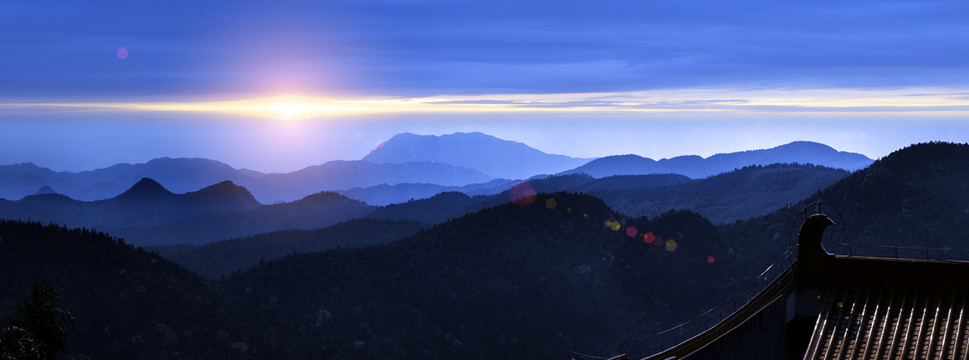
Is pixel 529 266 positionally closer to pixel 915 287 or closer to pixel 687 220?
pixel 687 220

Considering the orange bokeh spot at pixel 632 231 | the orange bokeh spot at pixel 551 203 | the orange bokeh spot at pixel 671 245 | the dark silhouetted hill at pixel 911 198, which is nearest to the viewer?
the dark silhouetted hill at pixel 911 198

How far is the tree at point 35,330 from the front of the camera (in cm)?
3266

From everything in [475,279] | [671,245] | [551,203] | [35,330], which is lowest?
[475,279]

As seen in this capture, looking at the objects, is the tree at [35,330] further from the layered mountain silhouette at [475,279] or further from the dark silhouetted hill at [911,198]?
the dark silhouetted hill at [911,198]

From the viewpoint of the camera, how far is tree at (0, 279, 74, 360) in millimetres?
32656

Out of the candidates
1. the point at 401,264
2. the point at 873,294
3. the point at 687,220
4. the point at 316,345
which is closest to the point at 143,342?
the point at 316,345

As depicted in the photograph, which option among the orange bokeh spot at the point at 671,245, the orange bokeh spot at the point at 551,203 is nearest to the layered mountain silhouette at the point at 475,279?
the orange bokeh spot at the point at 671,245

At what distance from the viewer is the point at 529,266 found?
13625 centimetres

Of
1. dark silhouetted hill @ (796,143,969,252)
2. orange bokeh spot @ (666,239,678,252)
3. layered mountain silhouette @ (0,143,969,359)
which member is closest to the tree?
layered mountain silhouette @ (0,143,969,359)

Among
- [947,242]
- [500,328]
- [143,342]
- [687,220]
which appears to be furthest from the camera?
[687,220]

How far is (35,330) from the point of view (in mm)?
34156

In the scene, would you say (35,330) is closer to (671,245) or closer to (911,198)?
(671,245)

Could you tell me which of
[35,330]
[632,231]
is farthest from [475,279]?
[35,330]

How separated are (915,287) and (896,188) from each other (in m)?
133
